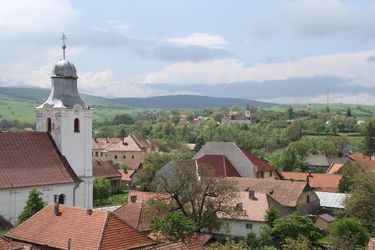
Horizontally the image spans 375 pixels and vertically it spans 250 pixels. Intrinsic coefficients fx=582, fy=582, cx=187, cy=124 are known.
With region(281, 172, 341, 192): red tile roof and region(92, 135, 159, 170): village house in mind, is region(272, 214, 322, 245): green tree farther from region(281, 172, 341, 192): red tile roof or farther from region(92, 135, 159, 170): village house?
region(92, 135, 159, 170): village house

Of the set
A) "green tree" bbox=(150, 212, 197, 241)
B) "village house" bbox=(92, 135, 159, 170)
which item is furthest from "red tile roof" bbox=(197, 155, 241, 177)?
"village house" bbox=(92, 135, 159, 170)

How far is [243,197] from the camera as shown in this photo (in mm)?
47562

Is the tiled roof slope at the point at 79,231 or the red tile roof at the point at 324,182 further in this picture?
the red tile roof at the point at 324,182

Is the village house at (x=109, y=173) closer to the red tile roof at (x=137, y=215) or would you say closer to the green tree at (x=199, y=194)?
the red tile roof at (x=137, y=215)

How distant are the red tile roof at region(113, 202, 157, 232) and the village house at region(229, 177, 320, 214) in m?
13.3

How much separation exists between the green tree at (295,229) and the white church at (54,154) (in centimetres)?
1533

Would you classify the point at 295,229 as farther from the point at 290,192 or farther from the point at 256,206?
the point at 290,192

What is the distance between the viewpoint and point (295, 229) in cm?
3916

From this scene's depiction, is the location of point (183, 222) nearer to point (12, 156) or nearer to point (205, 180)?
point (205, 180)

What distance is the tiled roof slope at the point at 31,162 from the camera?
40.9 meters

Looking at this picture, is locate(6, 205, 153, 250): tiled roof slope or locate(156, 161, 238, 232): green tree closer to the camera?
locate(6, 205, 153, 250): tiled roof slope

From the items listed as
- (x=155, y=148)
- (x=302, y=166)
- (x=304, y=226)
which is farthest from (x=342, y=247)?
(x=155, y=148)

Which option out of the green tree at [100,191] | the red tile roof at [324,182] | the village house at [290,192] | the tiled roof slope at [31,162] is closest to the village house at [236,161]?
the red tile roof at [324,182]

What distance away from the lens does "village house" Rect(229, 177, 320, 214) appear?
5150 centimetres
